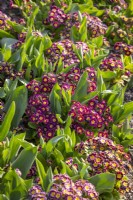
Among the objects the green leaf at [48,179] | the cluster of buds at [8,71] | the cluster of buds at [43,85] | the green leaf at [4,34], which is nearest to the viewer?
the green leaf at [48,179]

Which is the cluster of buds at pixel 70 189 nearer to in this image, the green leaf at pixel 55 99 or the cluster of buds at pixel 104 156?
the cluster of buds at pixel 104 156

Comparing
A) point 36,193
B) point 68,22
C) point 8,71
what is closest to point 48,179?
point 36,193

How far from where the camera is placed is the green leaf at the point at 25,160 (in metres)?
3.12

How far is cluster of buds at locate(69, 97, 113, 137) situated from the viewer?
3.61 m

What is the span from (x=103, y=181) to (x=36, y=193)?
513mm

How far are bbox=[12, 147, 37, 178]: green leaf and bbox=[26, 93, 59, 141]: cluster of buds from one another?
440 millimetres

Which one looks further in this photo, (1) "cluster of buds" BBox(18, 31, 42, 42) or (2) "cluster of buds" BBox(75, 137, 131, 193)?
(1) "cluster of buds" BBox(18, 31, 42, 42)

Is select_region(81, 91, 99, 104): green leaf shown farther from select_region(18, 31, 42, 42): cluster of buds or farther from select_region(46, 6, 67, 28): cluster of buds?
select_region(46, 6, 67, 28): cluster of buds

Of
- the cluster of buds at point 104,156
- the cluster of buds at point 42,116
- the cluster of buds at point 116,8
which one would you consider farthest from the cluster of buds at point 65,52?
the cluster of buds at point 116,8

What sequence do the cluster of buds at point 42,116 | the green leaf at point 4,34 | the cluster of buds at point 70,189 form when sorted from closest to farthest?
the cluster of buds at point 70,189 < the cluster of buds at point 42,116 < the green leaf at point 4,34


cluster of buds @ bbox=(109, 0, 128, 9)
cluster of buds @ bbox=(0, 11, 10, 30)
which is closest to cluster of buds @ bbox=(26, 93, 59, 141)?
cluster of buds @ bbox=(0, 11, 10, 30)

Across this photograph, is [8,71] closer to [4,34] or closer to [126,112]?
[4,34]

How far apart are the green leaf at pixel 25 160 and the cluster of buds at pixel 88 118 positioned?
579 mm

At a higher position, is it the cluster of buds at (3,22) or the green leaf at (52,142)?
the cluster of buds at (3,22)
